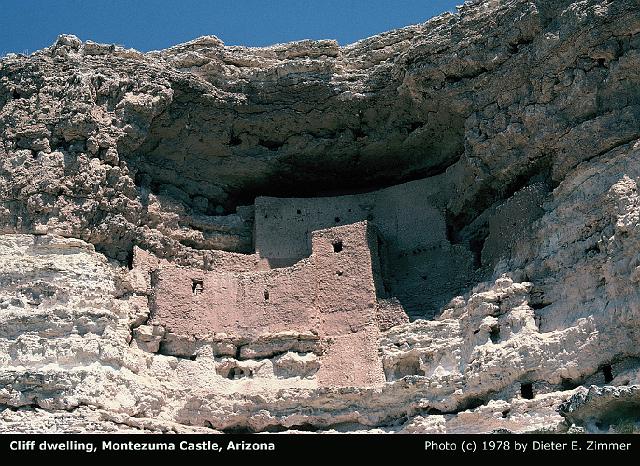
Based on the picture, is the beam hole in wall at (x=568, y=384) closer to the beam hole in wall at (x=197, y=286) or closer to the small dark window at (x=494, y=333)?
the small dark window at (x=494, y=333)

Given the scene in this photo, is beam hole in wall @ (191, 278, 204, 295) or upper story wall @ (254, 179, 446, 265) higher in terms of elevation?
upper story wall @ (254, 179, 446, 265)

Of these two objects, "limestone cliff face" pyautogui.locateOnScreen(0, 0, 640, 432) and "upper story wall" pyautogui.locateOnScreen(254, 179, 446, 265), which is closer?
"limestone cliff face" pyautogui.locateOnScreen(0, 0, 640, 432)

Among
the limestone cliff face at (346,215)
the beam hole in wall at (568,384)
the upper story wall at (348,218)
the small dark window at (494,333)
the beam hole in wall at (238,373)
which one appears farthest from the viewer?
the upper story wall at (348,218)

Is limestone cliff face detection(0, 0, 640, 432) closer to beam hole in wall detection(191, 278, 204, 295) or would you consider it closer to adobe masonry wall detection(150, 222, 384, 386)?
beam hole in wall detection(191, 278, 204, 295)

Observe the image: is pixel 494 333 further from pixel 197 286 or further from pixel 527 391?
pixel 197 286

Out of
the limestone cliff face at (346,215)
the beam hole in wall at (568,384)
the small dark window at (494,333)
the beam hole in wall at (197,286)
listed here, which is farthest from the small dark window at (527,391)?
the beam hole in wall at (197,286)
